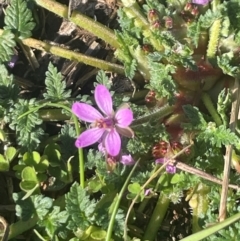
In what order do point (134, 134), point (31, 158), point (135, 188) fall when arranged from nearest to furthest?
point (134, 134)
point (135, 188)
point (31, 158)

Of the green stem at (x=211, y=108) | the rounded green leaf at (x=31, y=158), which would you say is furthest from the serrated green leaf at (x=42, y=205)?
the green stem at (x=211, y=108)

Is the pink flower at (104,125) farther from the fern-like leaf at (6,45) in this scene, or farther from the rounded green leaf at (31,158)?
the fern-like leaf at (6,45)

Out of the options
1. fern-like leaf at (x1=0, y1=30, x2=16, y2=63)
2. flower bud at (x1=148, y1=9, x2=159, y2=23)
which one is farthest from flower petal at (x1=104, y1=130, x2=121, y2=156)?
fern-like leaf at (x1=0, y1=30, x2=16, y2=63)

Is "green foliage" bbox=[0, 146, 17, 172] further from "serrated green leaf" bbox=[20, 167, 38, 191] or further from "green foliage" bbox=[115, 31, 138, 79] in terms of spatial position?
"green foliage" bbox=[115, 31, 138, 79]

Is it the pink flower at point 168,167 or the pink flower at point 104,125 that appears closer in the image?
the pink flower at point 104,125

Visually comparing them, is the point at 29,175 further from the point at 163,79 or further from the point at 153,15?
the point at 153,15

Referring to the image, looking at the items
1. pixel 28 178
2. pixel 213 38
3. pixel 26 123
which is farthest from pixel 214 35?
pixel 28 178
